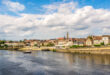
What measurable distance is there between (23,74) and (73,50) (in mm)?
70444

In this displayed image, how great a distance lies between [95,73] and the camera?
30766mm

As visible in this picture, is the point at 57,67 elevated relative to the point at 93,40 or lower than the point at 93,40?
lower

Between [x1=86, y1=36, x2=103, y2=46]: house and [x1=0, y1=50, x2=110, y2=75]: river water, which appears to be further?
[x1=86, y1=36, x2=103, y2=46]: house

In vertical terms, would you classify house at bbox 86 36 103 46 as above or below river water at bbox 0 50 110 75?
above

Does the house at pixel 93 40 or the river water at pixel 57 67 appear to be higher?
the house at pixel 93 40

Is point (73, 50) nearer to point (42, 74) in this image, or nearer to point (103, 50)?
point (103, 50)

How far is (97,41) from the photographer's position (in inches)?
4690

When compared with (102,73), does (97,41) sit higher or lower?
higher

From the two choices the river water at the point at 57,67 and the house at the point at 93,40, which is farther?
the house at the point at 93,40

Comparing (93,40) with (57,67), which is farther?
(93,40)

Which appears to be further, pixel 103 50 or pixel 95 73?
pixel 103 50

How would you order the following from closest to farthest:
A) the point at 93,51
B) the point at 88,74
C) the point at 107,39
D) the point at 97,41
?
the point at 88,74 < the point at 93,51 < the point at 107,39 < the point at 97,41

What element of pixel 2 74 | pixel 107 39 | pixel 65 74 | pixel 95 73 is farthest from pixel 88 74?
pixel 107 39

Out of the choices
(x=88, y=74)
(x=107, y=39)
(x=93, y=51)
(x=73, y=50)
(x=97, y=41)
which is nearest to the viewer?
(x=88, y=74)
